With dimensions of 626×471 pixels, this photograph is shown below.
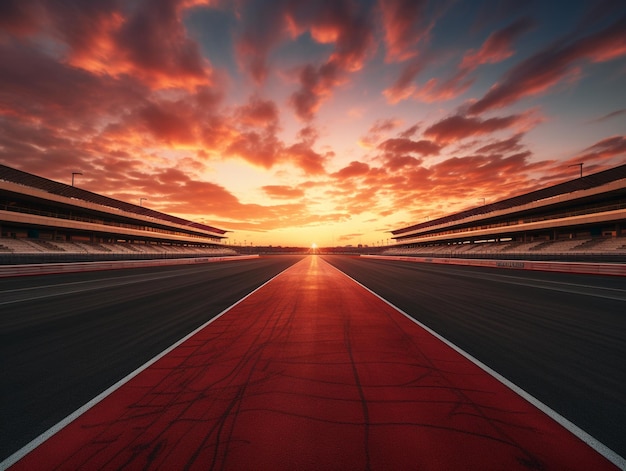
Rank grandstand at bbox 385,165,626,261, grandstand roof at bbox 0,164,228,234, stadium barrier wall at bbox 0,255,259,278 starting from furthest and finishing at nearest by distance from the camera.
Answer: grandstand at bbox 385,165,626,261
grandstand roof at bbox 0,164,228,234
stadium barrier wall at bbox 0,255,259,278

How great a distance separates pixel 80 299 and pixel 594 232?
51.8 metres

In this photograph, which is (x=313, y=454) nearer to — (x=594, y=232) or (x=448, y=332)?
(x=448, y=332)

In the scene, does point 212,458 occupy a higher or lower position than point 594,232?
lower

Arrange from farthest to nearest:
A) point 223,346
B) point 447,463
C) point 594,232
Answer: point 594,232 < point 223,346 < point 447,463

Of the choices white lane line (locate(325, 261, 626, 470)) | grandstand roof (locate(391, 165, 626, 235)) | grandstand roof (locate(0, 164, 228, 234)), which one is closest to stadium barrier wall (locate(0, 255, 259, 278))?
grandstand roof (locate(0, 164, 228, 234))

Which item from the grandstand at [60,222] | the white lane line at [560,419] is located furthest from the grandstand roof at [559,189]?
the grandstand at [60,222]

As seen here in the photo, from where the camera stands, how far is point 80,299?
→ 9.81m

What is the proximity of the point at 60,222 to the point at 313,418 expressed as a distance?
44.3 m

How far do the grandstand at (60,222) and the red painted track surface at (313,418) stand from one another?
25653 millimetres

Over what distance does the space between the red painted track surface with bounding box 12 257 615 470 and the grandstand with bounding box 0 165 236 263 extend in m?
25.7

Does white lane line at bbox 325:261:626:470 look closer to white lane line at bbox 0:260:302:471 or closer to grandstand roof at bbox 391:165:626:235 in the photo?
white lane line at bbox 0:260:302:471

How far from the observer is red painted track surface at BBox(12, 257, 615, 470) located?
227 cm

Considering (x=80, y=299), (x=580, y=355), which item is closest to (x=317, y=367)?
(x=580, y=355)

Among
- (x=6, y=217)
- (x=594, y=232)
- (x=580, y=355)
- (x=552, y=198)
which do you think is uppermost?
(x=552, y=198)
